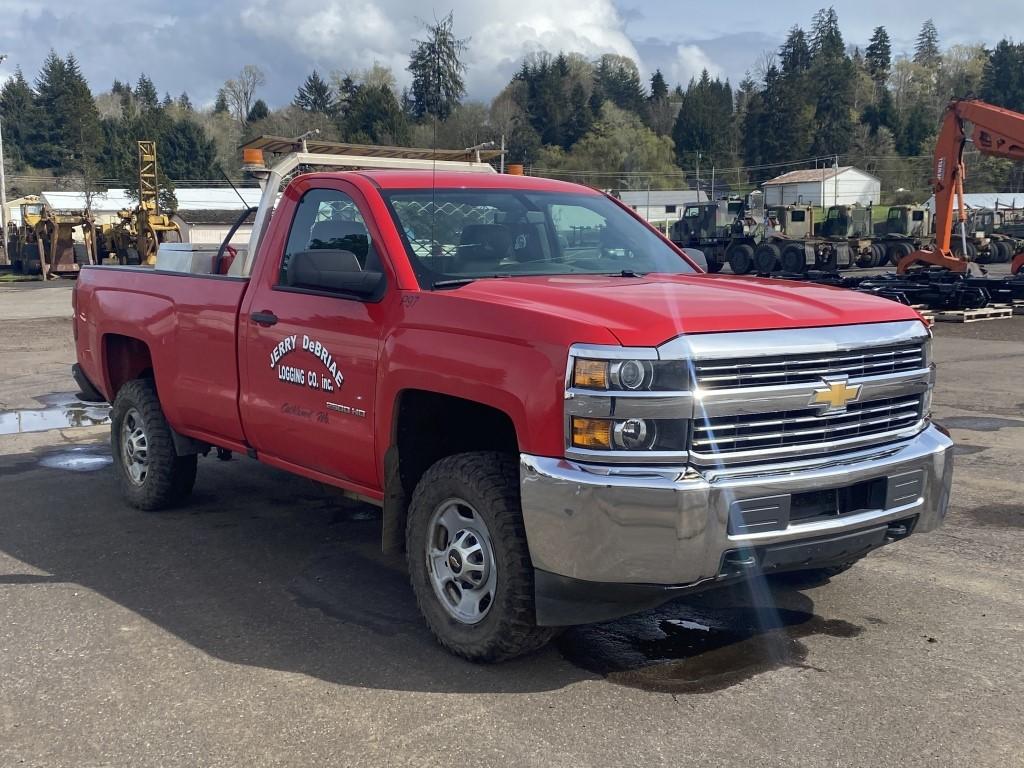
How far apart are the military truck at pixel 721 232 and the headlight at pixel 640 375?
30.7 meters

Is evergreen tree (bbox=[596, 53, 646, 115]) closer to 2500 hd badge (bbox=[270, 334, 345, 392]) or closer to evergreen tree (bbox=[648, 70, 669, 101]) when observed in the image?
evergreen tree (bbox=[648, 70, 669, 101])

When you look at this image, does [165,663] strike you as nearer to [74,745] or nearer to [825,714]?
[74,745]

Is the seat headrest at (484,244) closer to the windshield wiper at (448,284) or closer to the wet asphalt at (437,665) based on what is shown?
the windshield wiper at (448,284)

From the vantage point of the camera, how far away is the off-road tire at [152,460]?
665cm

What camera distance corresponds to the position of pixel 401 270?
4.69 metres

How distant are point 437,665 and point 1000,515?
384cm

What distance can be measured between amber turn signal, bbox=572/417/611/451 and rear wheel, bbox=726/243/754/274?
30332 mm

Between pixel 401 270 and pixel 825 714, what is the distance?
2.49 meters

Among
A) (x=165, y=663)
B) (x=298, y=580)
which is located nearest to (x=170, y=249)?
(x=298, y=580)

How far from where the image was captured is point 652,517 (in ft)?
12.1

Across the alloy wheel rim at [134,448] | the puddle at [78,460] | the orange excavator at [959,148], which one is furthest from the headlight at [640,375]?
the orange excavator at [959,148]

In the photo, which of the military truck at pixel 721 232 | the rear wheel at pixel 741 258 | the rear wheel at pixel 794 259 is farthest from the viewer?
the military truck at pixel 721 232

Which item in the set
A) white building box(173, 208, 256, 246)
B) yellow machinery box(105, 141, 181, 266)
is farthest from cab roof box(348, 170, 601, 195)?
white building box(173, 208, 256, 246)

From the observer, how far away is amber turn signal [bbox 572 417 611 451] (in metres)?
3.75
